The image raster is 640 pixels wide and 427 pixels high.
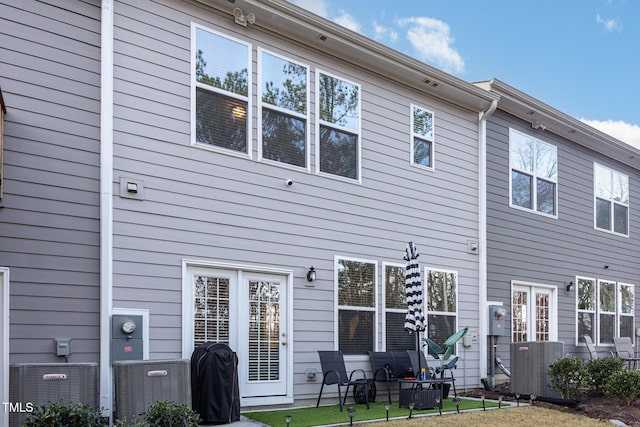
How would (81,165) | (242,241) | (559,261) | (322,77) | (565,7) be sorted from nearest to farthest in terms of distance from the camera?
(81,165)
(242,241)
(322,77)
(559,261)
(565,7)

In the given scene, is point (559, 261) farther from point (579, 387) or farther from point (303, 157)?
point (303, 157)

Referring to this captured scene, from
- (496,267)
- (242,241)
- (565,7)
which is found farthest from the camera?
(565,7)

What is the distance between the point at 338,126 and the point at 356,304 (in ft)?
7.78

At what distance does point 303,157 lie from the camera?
780 cm

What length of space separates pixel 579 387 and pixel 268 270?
4.51 metres

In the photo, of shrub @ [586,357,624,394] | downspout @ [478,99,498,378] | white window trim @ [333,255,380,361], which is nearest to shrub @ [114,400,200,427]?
white window trim @ [333,255,380,361]

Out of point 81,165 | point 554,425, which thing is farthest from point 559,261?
point 81,165

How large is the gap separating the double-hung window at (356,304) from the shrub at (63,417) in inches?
150

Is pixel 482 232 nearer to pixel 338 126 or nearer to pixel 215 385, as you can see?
pixel 338 126

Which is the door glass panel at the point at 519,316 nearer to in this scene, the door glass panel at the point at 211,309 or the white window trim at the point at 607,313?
the white window trim at the point at 607,313

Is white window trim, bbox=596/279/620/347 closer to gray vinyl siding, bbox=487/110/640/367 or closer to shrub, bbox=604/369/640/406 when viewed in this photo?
gray vinyl siding, bbox=487/110/640/367

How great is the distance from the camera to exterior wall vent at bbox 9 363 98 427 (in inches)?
201

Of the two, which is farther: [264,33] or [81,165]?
[264,33]

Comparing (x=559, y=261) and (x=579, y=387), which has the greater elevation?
(x=559, y=261)
